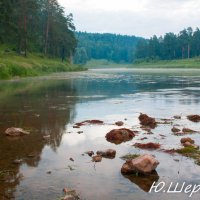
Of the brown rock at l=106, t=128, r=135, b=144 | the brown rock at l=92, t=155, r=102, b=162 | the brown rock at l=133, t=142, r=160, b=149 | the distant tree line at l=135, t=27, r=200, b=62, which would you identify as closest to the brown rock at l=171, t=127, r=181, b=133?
the brown rock at l=106, t=128, r=135, b=144

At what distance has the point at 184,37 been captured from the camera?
187 m

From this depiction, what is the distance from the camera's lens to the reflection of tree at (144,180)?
9.39m

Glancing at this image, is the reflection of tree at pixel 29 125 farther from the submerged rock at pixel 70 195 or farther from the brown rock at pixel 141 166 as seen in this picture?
the brown rock at pixel 141 166

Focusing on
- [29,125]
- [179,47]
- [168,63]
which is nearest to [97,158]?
[29,125]

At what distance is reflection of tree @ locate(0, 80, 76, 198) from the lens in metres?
11.2

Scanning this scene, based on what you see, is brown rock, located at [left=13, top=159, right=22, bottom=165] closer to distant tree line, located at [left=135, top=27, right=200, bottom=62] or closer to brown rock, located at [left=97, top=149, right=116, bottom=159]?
brown rock, located at [left=97, top=149, right=116, bottom=159]

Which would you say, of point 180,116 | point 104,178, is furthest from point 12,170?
point 180,116

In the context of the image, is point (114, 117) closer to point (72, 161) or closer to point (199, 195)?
point (72, 161)

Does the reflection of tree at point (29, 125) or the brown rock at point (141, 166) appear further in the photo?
the reflection of tree at point (29, 125)

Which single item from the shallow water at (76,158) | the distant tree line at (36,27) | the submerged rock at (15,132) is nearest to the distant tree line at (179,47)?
the distant tree line at (36,27)

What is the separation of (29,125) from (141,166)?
348 inches

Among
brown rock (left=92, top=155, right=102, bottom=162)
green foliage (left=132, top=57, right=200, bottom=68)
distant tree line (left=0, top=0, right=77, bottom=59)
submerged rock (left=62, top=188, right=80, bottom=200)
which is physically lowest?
submerged rock (left=62, top=188, right=80, bottom=200)

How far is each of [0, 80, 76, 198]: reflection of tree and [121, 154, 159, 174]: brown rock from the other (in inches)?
113

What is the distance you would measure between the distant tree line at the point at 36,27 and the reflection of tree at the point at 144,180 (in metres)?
57.7
